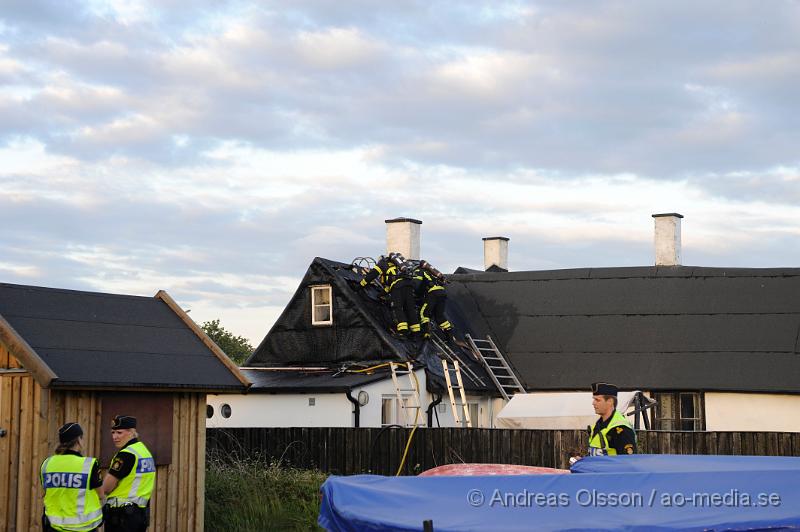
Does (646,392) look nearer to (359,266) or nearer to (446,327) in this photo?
(446,327)

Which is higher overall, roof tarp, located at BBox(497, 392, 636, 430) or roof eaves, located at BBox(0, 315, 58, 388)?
roof eaves, located at BBox(0, 315, 58, 388)

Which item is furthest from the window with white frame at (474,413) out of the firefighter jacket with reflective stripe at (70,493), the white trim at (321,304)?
the firefighter jacket with reflective stripe at (70,493)

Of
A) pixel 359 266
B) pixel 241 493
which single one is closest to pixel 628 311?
pixel 359 266

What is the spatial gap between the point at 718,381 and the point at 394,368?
818cm

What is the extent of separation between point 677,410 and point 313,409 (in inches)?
371

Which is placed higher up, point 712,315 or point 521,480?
point 712,315

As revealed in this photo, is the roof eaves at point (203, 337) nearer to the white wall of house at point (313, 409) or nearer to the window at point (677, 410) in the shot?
the white wall of house at point (313, 409)

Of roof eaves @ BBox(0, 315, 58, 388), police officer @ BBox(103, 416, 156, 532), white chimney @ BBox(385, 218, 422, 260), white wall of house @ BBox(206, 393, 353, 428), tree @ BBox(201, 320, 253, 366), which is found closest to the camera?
police officer @ BBox(103, 416, 156, 532)

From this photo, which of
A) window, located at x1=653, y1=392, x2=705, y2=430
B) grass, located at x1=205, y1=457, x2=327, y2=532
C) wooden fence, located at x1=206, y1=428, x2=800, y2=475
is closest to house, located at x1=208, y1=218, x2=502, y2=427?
wooden fence, located at x1=206, y1=428, x2=800, y2=475

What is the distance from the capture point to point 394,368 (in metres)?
27.1

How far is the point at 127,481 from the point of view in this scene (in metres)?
11.5

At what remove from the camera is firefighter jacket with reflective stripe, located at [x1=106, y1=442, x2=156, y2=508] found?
11445 mm

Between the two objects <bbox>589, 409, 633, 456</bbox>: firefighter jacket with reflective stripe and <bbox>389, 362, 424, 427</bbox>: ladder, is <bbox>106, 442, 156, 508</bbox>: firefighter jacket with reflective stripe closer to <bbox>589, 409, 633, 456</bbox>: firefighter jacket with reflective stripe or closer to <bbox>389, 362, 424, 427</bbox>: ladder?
<bbox>589, 409, 633, 456</bbox>: firefighter jacket with reflective stripe

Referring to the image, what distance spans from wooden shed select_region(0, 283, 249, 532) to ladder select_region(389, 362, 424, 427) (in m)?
10.6
